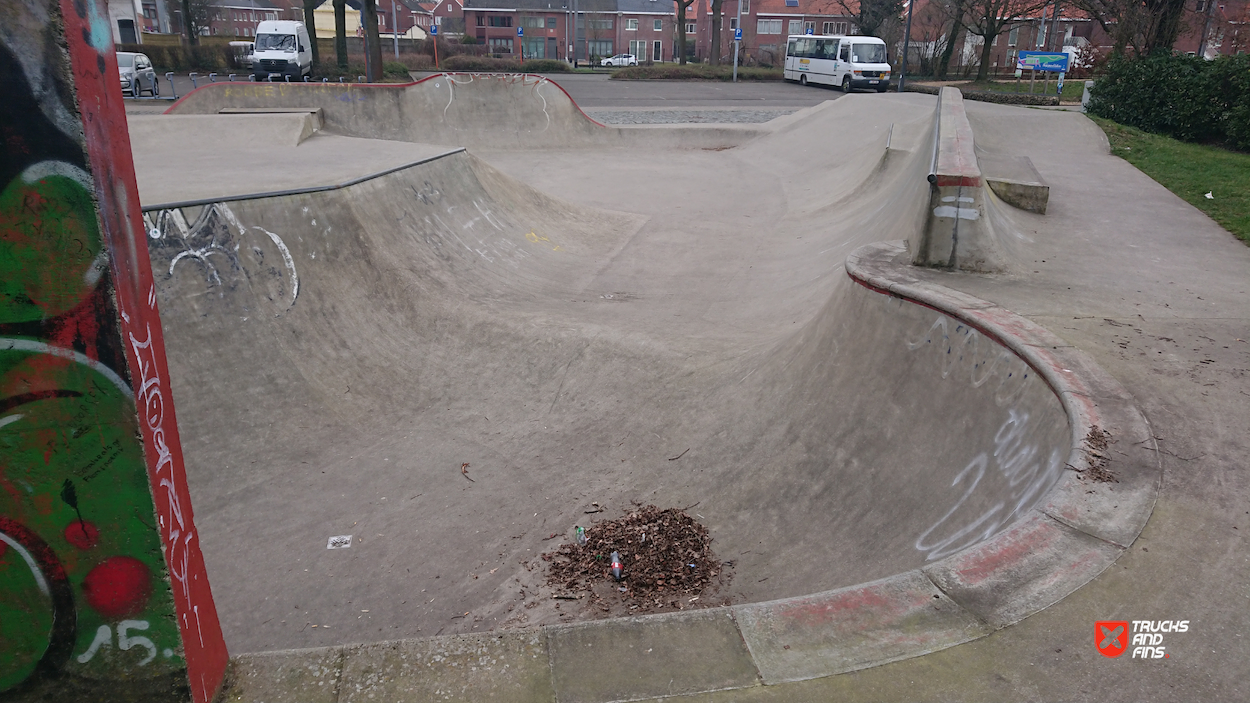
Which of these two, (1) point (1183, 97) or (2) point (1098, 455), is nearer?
(2) point (1098, 455)

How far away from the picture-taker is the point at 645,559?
4.96 metres

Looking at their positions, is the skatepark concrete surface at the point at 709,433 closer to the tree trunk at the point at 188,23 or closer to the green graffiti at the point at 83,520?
the green graffiti at the point at 83,520

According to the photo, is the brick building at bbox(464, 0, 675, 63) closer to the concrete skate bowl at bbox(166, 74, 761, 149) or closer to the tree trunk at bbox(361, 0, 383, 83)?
the tree trunk at bbox(361, 0, 383, 83)

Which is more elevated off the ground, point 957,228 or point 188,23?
point 188,23

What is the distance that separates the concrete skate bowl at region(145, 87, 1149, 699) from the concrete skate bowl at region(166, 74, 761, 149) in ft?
29.0

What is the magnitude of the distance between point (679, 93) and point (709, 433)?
3030 cm

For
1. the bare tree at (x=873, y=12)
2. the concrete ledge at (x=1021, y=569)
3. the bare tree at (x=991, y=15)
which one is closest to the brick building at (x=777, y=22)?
the bare tree at (x=873, y=12)

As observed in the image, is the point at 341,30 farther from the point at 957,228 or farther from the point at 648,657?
the point at 648,657

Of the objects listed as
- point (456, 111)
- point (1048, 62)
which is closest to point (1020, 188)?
point (456, 111)

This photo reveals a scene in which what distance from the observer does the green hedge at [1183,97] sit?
1348 centimetres

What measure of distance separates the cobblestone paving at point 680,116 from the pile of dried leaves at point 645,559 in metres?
20.5

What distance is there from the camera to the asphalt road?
29.3 metres

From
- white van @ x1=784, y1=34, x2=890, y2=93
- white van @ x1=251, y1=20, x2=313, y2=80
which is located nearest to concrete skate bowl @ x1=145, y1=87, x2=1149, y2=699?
white van @ x1=251, y1=20, x2=313, y2=80

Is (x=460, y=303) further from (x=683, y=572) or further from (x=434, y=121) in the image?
(x=434, y=121)
